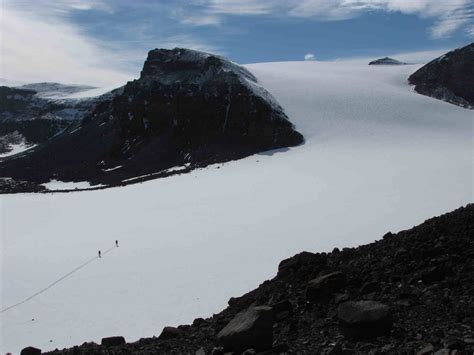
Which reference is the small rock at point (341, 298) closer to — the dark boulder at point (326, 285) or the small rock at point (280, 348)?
the dark boulder at point (326, 285)

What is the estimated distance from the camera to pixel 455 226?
10.6 meters

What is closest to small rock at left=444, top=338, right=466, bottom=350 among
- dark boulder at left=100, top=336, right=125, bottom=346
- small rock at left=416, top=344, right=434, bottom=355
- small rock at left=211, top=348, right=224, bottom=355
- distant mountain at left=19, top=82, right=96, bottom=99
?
small rock at left=416, top=344, right=434, bottom=355

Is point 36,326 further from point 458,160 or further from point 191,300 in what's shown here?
point 458,160

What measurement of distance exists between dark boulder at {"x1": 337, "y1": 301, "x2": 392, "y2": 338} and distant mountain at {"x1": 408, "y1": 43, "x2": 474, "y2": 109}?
79.0 m

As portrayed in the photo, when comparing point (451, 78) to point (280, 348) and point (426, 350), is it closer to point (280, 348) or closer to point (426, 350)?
point (280, 348)

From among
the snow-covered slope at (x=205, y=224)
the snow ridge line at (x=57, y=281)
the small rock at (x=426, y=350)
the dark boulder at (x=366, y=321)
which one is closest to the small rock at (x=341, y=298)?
the dark boulder at (x=366, y=321)

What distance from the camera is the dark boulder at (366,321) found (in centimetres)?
751

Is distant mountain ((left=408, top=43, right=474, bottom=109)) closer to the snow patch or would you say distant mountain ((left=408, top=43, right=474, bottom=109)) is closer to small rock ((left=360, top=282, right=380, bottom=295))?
small rock ((left=360, top=282, right=380, bottom=295))

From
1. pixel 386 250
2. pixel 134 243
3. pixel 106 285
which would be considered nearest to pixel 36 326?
pixel 106 285

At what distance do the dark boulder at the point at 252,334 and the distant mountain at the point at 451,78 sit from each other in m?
79.5

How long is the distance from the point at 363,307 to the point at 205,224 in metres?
22.4

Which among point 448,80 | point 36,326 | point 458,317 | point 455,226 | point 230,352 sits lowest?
point 36,326

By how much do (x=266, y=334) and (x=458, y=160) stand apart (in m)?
36.7

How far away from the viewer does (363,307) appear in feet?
25.8
